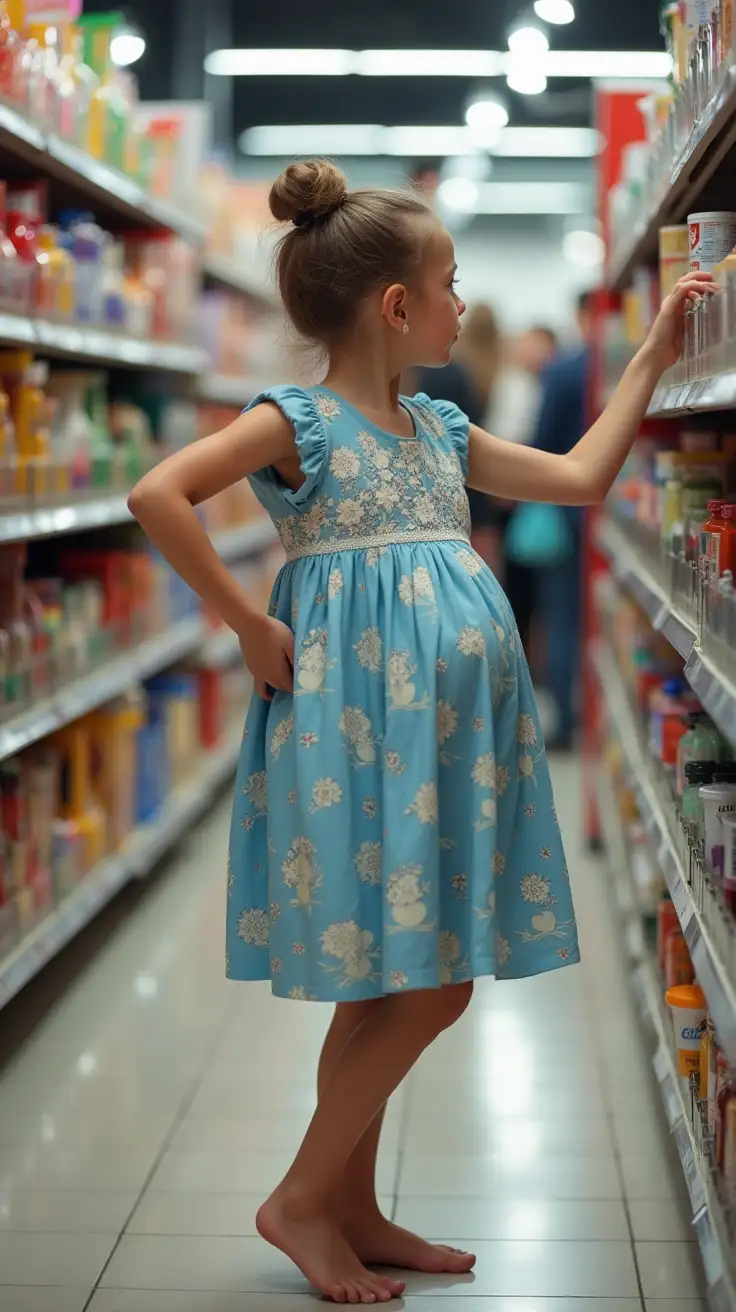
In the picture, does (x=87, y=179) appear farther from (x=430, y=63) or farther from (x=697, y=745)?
(x=430, y=63)

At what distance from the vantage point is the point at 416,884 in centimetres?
197

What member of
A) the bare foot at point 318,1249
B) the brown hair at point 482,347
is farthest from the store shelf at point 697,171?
the brown hair at point 482,347

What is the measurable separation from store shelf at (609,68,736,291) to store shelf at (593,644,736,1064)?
1.00 m

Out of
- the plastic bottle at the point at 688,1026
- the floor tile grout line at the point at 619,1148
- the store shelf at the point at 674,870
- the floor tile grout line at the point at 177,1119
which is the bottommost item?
the floor tile grout line at the point at 619,1148

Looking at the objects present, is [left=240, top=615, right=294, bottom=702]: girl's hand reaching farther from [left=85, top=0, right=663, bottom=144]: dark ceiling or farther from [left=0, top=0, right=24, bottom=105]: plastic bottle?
[left=85, top=0, right=663, bottom=144]: dark ceiling

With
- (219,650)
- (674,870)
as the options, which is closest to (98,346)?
(674,870)

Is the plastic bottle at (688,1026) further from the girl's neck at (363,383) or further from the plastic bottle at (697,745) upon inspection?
the girl's neck at (363,383)

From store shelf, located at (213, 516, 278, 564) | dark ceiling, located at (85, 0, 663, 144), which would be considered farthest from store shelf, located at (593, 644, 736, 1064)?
dark ceiling, located at (85, 0, 663, 144)

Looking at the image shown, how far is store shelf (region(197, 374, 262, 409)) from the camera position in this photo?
5766mm

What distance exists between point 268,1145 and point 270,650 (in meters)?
1.12

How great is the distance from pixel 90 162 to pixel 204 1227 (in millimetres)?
2381

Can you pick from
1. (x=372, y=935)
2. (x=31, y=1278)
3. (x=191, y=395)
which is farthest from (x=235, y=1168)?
(x=191, y=395)

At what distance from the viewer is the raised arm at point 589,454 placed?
2.30m

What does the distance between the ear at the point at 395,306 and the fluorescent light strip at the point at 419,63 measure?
7601 millimetres
